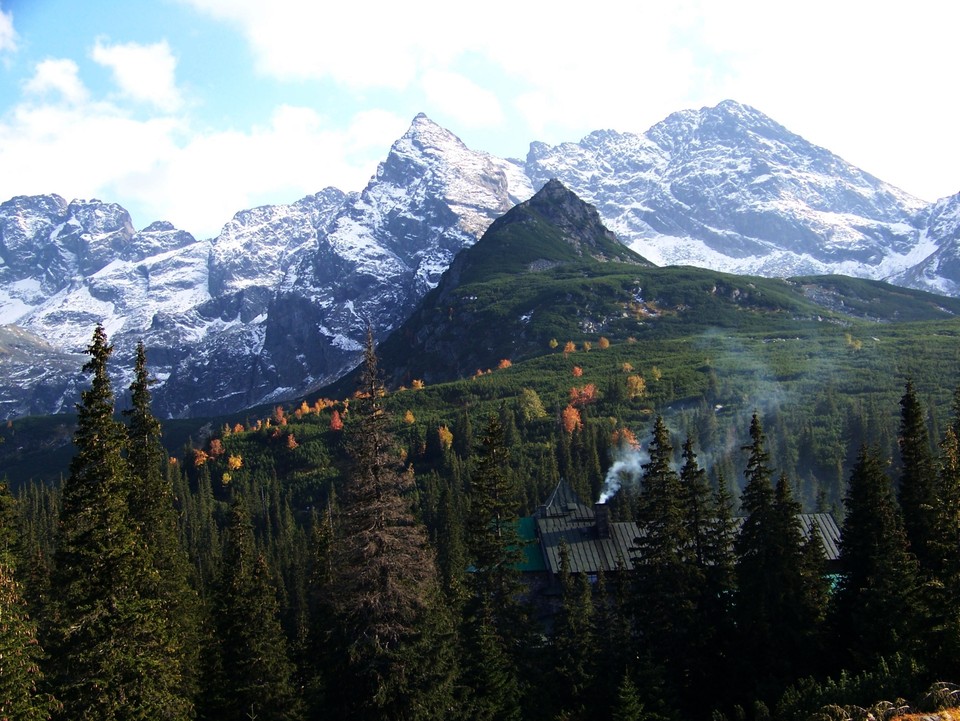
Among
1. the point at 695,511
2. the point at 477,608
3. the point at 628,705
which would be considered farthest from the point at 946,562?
the point at 477,608

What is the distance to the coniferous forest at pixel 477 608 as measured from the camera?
42531 millimetres

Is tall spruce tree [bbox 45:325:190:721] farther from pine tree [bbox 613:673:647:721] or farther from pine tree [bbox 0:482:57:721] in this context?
pine tree [bbox 613:673:647:721]

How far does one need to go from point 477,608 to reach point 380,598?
15155 millimetres

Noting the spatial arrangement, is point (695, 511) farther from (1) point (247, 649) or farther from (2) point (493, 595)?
(1) point (247, 649)

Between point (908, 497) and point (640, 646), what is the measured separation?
63.5 ft

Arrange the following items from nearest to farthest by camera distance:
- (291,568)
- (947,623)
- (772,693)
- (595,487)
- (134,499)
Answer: (947,623)
(772,693)
(134,499)
(291,568)
(595,487)

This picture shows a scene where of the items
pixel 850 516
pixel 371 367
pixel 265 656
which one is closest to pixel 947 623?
pixel 850 516

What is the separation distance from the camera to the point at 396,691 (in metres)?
43.8

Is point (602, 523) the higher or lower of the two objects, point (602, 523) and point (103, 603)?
the higher

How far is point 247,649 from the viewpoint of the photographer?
196 feet

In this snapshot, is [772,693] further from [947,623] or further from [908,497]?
[908,497]

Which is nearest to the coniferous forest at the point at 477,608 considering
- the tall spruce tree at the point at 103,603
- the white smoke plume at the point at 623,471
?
the tall spruce tree at the point at 103,603

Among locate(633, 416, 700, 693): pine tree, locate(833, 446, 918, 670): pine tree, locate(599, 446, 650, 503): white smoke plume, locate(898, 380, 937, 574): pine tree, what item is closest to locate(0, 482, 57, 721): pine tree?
locate(633, 416, 700, 693): pine tree

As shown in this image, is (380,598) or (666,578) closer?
(380,598)
